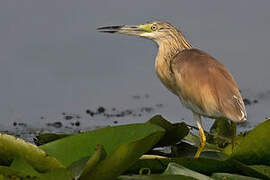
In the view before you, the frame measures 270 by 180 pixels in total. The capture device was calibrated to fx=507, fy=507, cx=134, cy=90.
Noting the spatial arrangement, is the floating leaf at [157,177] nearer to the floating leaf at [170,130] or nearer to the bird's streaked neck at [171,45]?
the floating leaf at [170,130]

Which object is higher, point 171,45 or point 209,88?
point 171,45

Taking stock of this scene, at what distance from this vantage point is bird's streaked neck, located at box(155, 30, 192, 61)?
418 centimetres

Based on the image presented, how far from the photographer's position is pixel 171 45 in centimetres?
423

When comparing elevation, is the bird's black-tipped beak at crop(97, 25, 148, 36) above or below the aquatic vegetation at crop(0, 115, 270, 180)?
above

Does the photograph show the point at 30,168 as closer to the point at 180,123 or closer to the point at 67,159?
the point at 67,159

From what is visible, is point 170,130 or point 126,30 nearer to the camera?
point 170,130

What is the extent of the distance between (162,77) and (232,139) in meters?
1.65

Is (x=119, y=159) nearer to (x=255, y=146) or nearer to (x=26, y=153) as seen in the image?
(x=26, y=153)

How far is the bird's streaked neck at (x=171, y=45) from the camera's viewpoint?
4180 millimetres

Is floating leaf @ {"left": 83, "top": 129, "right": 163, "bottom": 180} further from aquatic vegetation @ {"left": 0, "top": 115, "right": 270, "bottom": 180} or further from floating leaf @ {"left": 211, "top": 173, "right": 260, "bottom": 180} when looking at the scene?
floating leaf @ {"left": 211, "top": 173, "right": 260, "bottom": 180}

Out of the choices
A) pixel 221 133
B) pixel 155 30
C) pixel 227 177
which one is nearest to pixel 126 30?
pixel 155 30

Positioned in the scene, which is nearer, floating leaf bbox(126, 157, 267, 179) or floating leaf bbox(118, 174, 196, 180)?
floating leaf bbox(118, 174, 196, 180)

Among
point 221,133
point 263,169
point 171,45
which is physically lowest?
point 221,133

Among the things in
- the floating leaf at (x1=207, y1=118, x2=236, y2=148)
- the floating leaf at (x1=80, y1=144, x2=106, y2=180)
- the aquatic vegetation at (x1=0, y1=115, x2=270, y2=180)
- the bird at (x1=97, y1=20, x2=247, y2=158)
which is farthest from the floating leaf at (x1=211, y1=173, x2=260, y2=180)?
the bird at (x1=97, y1=20, x2=247, y2=158)
